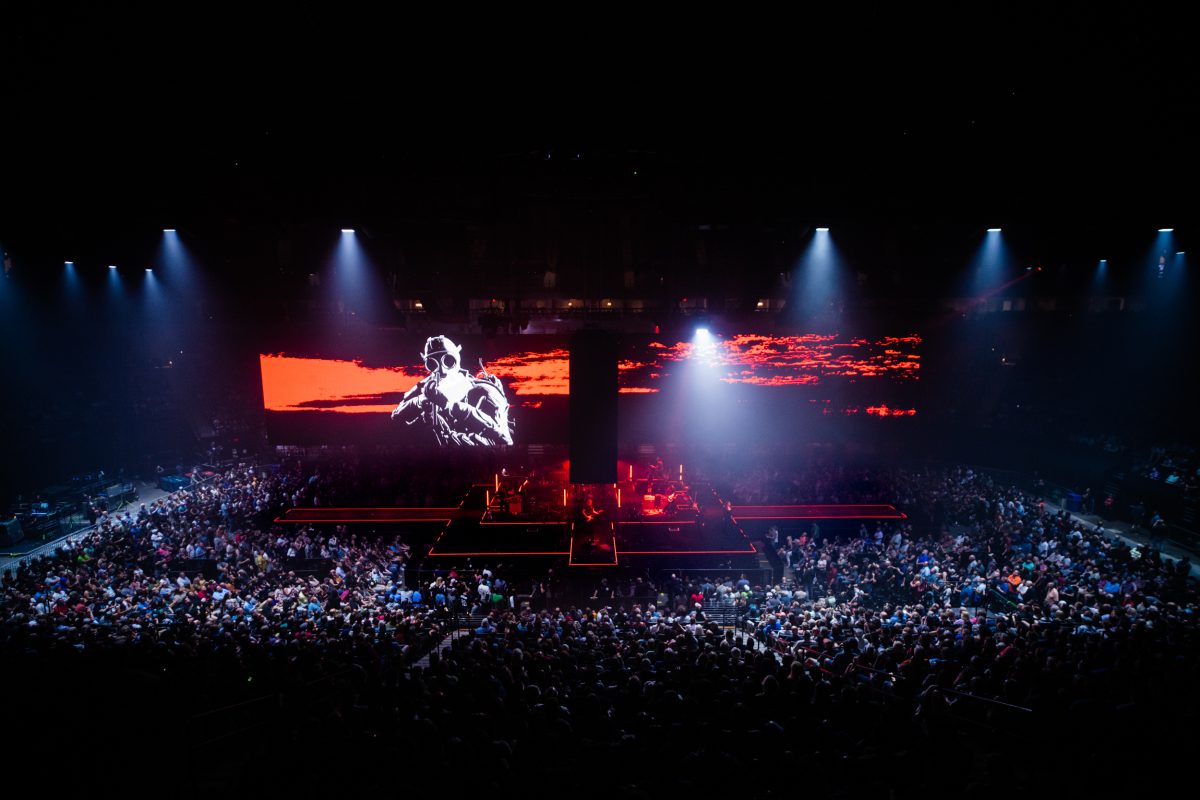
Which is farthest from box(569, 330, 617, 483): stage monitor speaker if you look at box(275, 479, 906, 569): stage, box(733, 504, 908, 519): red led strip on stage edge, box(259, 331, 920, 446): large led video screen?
box(733, 504, 908, 519): red led strip on stage edge

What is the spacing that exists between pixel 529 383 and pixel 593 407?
189 inches

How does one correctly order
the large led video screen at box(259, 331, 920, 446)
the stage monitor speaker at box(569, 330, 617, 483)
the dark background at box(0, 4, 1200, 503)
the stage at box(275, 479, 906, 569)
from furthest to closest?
1. the large led video screen at box(259, 331, 920, 446)
2. the stage monitor speaker at box(569, 330, 617, 483)
3. the stage at box(275, 479, 906, 569)
4. the dark background at box(0, 4, 1200, 503)

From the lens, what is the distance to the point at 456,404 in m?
22.6

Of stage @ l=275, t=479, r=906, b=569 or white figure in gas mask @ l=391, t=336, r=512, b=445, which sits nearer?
stage @ l=275, t=479, r=906, b=569

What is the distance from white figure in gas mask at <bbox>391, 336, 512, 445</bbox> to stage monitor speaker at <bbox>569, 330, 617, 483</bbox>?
4931mm

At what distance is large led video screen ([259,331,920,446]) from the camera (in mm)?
22203

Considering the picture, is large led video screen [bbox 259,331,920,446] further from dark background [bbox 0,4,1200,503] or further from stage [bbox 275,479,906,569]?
dark background [bbox 0,4,1200,503]

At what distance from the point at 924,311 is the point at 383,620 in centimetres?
2312

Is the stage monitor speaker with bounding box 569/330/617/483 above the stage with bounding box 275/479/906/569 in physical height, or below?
above

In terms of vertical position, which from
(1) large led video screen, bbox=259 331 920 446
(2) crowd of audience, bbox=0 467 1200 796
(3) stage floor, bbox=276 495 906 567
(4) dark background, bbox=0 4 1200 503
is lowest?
(3) stage floor, bbox=276 495 906 567

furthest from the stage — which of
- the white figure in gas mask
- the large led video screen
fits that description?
the large led video screen

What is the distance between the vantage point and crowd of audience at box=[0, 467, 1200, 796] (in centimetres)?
447

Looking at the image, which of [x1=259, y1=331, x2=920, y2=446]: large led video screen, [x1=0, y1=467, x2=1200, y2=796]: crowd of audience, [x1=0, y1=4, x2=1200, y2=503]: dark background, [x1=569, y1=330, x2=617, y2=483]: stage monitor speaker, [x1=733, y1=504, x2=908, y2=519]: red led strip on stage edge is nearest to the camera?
[x1=0, y1=467, x2=1200, y2=796]: crowd of audience

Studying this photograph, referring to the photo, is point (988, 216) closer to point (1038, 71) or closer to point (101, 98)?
point (1038, 71)
